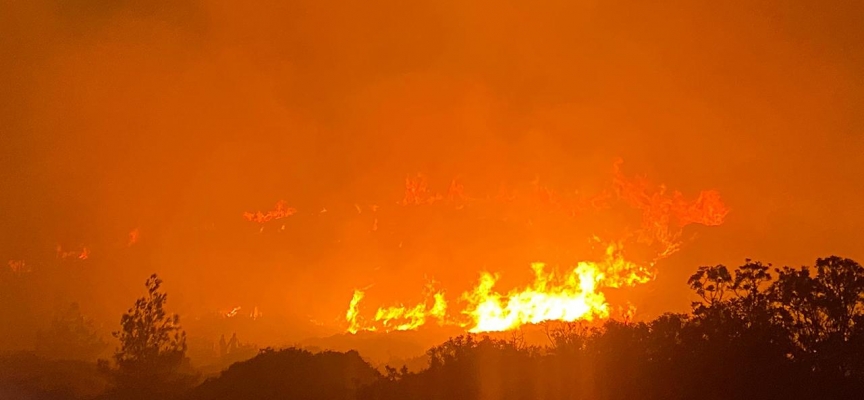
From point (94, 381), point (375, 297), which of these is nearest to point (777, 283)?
point (94, 381)

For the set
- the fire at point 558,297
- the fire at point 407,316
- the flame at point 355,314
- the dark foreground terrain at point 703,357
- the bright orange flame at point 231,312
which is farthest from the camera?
the bright orange flame at point 231,312

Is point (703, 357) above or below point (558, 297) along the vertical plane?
below

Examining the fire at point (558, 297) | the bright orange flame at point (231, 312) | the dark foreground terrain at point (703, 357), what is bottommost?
the dark foreground terrain at point (703, 357)

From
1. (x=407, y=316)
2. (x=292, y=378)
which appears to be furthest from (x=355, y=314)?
(x=292, y=378)

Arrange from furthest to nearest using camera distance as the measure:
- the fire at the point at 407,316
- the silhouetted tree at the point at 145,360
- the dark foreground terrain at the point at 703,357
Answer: the fire at the point at 407,316
the silhouetted tree at the point at 145,360
the dark foreground terrain at the point at 703,357

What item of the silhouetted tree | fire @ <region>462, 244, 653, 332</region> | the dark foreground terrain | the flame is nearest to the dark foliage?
the dark foreground terrain

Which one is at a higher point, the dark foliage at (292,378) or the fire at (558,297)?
the fire at (558,297)

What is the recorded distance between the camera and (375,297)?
5103 inches

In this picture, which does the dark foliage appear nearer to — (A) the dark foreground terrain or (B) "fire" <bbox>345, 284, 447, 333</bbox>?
(A) the dark foreground terrain

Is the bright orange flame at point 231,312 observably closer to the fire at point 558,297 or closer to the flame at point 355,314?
the flame at point 355,314

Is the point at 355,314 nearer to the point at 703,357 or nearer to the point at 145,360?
the point at 145,360

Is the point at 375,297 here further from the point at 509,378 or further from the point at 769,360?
the point at 769,360

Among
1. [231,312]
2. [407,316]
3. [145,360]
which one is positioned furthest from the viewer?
[231,312]

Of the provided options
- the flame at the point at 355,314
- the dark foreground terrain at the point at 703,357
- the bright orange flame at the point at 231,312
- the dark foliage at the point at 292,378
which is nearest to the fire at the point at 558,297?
the flame at the point at 355,314
